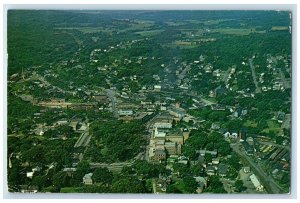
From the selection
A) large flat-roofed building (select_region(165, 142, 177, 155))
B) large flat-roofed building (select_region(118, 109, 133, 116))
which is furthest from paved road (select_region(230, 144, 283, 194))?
large flat-roofed building (select_region(118, 109, 133, 116))

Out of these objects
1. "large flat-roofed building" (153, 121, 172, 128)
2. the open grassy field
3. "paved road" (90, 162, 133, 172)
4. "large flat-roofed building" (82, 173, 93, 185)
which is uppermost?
the open grassy field

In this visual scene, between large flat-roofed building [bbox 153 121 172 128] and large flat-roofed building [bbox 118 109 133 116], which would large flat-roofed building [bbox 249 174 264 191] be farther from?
large flat-roofed building [bbox 118 109 133 116]

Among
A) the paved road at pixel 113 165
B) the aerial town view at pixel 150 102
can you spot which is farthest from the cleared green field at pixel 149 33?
the paved road at pixel 113 165

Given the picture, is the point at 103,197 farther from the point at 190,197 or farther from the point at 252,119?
the point at 252,119

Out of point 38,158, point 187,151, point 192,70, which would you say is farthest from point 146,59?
point 38,158

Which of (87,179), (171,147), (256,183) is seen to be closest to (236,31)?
(171,147)

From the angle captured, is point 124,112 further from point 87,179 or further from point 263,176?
point 263,176

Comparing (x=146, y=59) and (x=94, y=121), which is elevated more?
(x=146, y=59)

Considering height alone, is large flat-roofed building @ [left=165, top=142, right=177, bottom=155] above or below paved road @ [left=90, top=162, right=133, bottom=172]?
above
